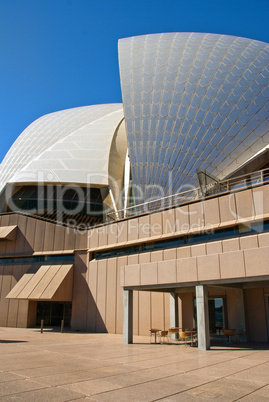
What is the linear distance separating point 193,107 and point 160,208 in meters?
7.55

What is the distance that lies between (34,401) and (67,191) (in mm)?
24728

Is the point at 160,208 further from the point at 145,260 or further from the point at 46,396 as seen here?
the point at 46,396

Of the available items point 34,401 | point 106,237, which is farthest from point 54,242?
point 34,401

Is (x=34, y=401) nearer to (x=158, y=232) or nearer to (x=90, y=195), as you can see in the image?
(x=158, y=232)

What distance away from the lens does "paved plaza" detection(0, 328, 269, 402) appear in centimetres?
541

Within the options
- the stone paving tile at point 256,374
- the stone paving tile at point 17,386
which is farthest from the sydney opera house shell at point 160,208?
the stone paving tile at point 17,386

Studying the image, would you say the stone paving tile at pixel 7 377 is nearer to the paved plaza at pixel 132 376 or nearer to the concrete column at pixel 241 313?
the paved plaza at pixel 132 376

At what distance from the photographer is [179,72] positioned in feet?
78.4

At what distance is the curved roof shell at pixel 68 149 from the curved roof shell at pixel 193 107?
254 inches

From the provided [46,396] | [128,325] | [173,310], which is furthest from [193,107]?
[46,396]

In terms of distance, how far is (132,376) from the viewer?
691 centimetres

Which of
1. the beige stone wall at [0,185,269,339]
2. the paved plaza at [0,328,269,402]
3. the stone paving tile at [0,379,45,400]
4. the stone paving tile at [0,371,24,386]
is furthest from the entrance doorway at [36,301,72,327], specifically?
the stone paving tile at [0,379,45,400]

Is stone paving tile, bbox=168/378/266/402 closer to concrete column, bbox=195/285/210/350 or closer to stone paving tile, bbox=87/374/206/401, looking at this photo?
stone paving tile, bbox=87/374/206/401

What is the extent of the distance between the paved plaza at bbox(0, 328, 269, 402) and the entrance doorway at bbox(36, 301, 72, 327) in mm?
13644
